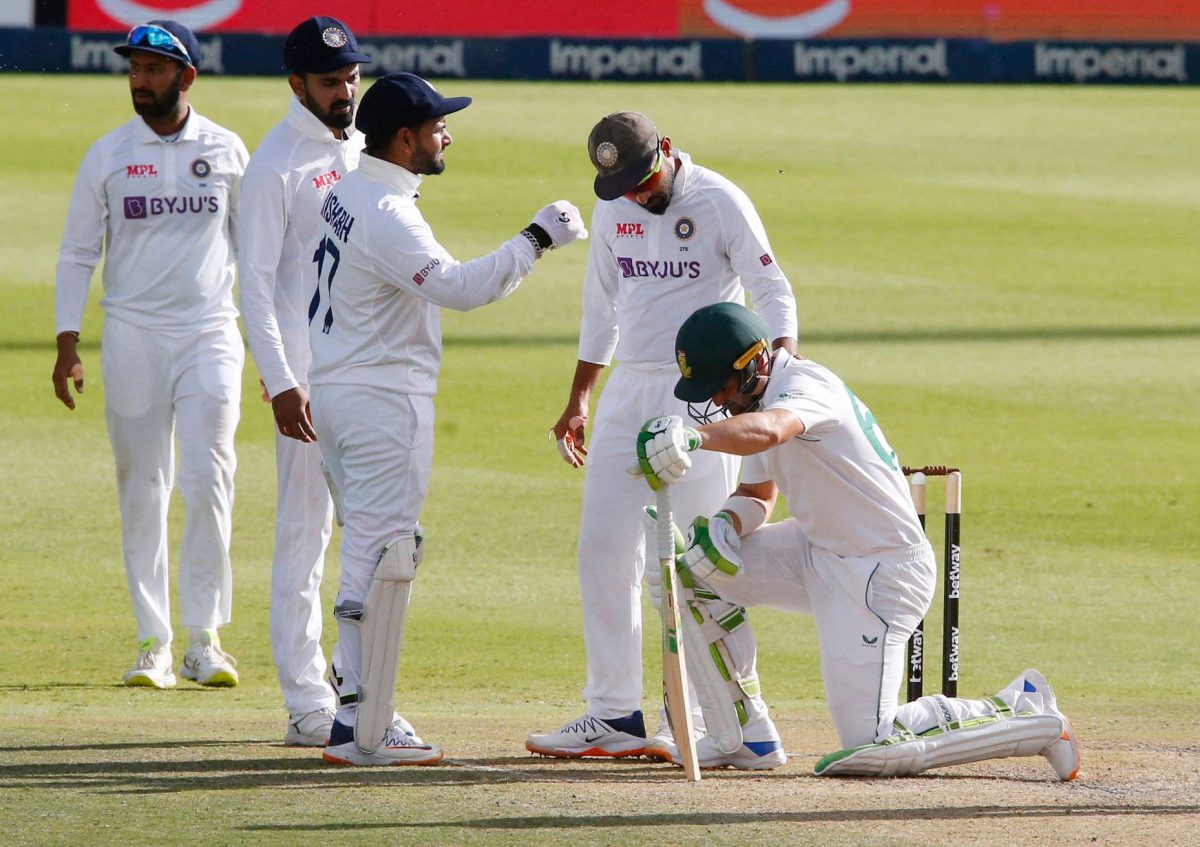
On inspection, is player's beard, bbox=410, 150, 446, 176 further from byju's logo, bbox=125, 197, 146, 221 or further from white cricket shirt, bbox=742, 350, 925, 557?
byju's logo, bbox=125, 197, 146, 221

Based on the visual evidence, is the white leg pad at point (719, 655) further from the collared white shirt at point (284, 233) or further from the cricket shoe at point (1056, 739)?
the collared white shirt at point (284, 233)

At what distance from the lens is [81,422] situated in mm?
12039

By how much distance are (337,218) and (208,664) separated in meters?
2.22

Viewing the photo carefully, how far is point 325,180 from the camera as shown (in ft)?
19.4

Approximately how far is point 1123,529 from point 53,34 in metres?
17.7

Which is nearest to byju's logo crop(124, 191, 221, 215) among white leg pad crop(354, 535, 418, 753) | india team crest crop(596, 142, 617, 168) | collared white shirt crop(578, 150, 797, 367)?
collared white shirt crop(578, 150, 797, 367)

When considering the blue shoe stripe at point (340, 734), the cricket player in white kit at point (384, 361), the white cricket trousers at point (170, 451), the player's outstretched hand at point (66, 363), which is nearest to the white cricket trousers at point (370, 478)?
the cricket player in white kit at point (384, 361)

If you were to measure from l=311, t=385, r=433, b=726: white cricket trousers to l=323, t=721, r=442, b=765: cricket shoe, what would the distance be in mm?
158

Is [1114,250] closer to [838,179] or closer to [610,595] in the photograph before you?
[838,179]

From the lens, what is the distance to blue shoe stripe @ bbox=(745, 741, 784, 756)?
550cm

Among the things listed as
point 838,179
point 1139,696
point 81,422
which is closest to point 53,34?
point 838,179

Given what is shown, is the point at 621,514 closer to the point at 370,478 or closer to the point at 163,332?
the point at 370,478

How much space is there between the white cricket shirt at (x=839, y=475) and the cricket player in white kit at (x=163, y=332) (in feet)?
7.88

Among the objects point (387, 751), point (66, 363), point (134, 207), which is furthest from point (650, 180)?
Answer: point (66, 363)
